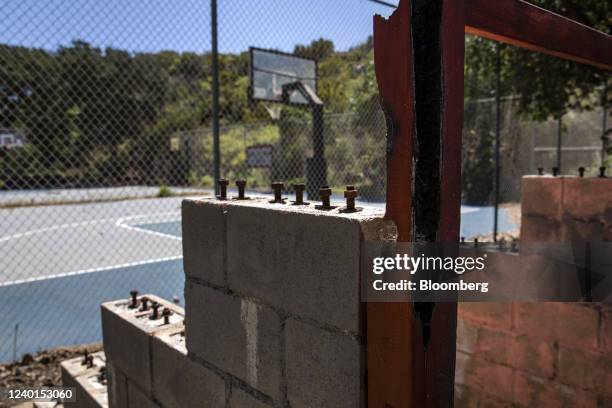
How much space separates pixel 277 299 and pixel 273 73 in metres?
6.59

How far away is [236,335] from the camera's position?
5.00ft

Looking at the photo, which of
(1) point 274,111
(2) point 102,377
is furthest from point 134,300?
(1) point 274,111

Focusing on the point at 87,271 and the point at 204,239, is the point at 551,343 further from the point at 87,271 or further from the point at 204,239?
the point at 87,271

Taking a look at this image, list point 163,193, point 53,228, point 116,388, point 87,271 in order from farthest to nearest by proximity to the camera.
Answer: point 163,193
point 53,228
point 87,271
point 116,388

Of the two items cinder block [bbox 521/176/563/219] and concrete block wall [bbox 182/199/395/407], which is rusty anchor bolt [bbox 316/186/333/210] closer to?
concrete block wall [bbox 182/199/395/407]

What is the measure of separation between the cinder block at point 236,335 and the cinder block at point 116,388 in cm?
82

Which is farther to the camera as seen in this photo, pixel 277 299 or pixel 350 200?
pixel 277 299

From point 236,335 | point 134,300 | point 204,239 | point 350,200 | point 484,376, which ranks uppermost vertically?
point 350,200

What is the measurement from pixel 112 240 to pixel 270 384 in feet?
33.3

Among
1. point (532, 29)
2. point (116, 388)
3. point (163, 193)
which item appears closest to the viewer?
point (532, 29)

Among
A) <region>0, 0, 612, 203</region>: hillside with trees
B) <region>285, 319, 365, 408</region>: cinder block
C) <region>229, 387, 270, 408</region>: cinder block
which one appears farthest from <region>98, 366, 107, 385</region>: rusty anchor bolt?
<region>0, 0, 612, 203</region>: hillside with trees

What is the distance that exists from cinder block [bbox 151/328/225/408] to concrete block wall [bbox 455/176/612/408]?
1.56m

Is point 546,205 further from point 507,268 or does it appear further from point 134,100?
point 134,100

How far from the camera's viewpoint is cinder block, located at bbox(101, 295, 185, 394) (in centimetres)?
206
